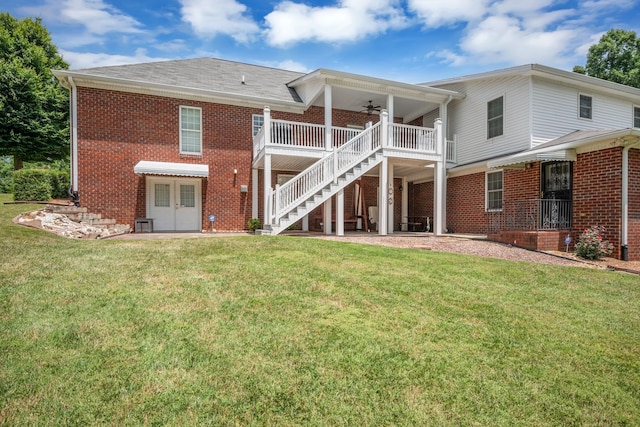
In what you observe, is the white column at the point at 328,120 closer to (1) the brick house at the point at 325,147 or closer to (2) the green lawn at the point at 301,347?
(1) the brick house at the point at 325,147

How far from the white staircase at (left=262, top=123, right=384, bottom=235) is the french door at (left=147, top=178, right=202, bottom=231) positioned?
390 centimetres

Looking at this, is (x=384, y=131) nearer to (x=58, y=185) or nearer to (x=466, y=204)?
(x=466, y=204)

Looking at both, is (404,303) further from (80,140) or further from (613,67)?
(613,67)

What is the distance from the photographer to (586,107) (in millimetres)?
14008

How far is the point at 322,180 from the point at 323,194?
1.50 feet

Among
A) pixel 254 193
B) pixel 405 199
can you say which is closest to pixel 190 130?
pixel 254 193

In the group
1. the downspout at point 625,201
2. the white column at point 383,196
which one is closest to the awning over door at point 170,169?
the white column at point 383,196

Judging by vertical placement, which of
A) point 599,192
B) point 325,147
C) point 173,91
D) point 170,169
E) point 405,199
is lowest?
point 599,192

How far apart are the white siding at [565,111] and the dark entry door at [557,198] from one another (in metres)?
1.98

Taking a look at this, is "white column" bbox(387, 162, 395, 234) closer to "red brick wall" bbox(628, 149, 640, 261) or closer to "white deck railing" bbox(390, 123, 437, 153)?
"white deck railing" bbox(390, 123, 437, 153)

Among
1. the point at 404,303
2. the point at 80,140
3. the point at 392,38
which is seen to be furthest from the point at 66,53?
the point at 404,303

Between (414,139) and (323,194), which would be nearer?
(323,194)

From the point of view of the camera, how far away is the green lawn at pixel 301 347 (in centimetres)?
255

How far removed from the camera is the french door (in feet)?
43.6
